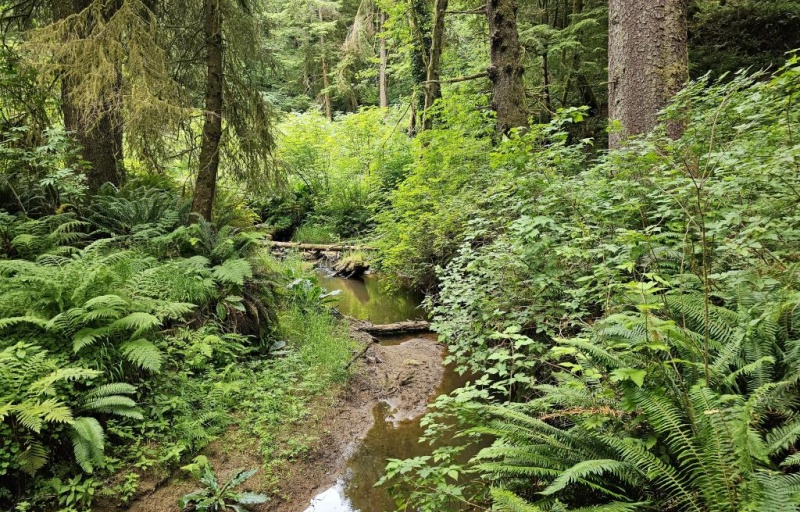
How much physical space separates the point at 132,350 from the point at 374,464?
240cm

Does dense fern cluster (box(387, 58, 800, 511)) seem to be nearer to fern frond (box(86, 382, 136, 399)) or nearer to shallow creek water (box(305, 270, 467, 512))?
shallow creek water (box(305, 270, 467, 512))

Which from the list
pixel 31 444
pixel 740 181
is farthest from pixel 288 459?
pixel 740 181

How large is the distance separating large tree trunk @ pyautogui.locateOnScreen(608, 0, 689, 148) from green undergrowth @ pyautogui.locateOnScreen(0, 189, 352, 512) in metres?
4.75

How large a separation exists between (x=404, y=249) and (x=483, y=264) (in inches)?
124

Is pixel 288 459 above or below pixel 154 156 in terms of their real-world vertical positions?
below

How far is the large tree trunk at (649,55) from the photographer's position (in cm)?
486

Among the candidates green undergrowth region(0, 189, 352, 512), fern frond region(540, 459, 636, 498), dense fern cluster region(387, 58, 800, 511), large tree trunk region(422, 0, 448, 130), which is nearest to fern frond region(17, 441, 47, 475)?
green undergrowth region(0, 189, 352, 512)

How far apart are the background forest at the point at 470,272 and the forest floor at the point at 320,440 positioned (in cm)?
14

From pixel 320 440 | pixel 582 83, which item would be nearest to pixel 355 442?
pixel 320 440

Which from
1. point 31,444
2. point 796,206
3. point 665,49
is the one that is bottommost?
point 31,444

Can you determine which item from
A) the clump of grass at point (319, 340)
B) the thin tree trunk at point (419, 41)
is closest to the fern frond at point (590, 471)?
the clump of grass at point (319, 340)

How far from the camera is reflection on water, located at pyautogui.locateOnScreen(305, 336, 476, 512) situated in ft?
12.0

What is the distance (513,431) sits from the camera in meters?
2.39

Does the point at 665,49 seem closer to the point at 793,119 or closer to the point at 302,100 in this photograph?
the point at 793,119
